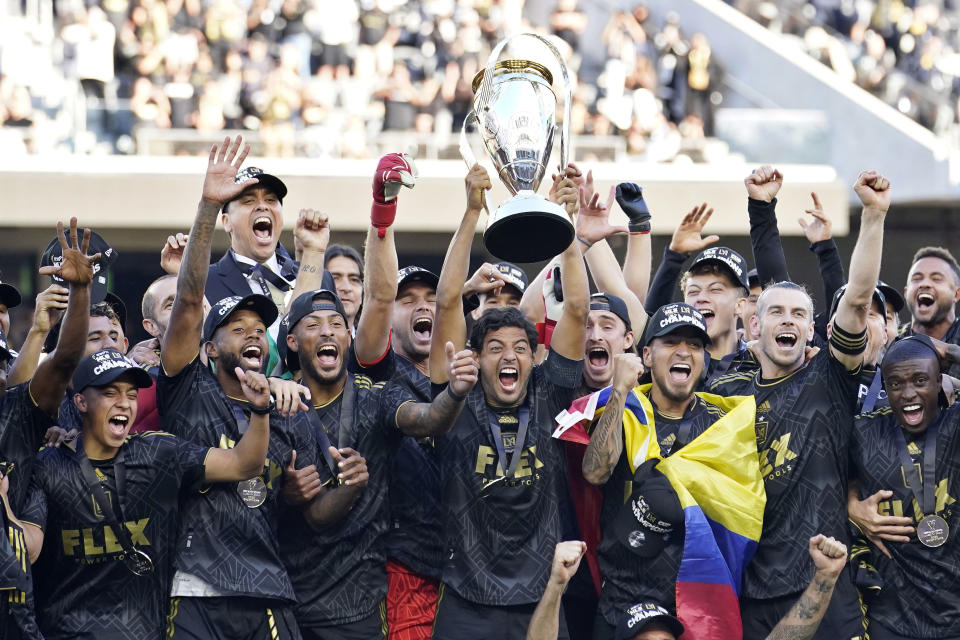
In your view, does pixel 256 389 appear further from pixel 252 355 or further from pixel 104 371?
pixel 104 371

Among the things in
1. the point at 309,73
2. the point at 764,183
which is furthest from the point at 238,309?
the point at 309,73

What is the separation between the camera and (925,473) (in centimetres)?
541

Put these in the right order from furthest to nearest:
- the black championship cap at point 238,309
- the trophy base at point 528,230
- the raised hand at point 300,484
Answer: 1. the black championship cap at point 238,309
2. the raised hand at point 300,484
3. the trophy base at point 528,230

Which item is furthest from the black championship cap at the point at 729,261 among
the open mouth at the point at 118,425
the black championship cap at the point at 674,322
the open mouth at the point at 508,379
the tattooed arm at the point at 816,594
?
the open mouth at the point at 118,425

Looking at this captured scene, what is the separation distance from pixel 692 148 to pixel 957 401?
9437 mm

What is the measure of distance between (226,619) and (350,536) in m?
0.57

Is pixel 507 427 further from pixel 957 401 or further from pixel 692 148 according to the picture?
pixel 692 148

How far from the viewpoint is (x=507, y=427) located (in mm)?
5645

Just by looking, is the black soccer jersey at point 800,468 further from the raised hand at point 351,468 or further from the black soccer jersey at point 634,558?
the raised hand at point 351,468

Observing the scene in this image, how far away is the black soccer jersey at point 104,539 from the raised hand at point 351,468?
1.64 ft

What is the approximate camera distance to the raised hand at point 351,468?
213 inches

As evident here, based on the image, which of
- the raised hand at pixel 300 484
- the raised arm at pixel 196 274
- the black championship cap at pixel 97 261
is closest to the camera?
the raised arm at pixel 196 274

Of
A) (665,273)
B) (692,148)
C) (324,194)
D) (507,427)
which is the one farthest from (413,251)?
(507,427)

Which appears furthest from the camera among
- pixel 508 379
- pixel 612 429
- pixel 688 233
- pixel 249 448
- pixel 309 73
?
pixel 309 73
